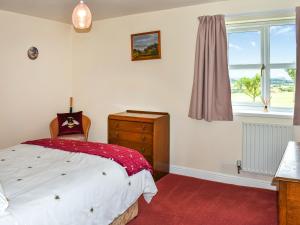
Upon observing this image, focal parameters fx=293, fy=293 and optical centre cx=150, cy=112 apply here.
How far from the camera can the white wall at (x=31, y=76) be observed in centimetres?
409

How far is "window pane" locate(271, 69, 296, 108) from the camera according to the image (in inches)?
136

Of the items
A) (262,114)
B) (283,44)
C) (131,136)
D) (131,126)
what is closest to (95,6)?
(131,126)

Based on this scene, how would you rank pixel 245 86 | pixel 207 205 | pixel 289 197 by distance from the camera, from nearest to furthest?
pixel 289 197
pixel 207 205
pixel 245 86

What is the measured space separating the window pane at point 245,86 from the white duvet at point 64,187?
1.81 meters

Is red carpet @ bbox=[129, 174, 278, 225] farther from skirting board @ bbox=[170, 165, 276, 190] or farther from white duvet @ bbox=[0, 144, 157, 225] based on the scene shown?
white duvet @ bbox=[0, 144, 157, 225]

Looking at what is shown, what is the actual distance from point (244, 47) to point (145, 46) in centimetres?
136

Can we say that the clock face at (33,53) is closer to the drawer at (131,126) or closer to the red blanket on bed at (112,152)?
the drawer at (131,126)

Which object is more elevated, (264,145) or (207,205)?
(264,145)

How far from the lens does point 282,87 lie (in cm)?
352

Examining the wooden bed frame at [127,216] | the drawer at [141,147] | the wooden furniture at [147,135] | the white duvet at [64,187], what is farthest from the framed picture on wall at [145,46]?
the wooden bed frame at [127,216]

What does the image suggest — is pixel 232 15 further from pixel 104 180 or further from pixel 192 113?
pixel 104 180

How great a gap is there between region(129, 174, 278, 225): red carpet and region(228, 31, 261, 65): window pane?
5.23 ft

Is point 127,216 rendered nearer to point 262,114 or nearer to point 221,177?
point 221,177

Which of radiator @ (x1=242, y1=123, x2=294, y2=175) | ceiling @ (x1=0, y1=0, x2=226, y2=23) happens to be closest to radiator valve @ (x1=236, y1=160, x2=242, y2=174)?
radiator @ (x1=242, y1=123, x2=294, y2=175)
